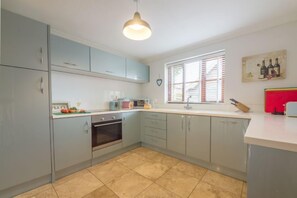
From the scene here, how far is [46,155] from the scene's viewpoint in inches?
63.7

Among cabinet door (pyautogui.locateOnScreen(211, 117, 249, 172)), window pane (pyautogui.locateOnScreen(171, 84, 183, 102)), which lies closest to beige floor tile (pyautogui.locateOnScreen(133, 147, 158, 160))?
cabinet door (pyautogui.locateOnScreen(211, 117, 249, 172))

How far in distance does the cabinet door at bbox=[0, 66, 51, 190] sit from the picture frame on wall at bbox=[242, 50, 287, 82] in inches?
120

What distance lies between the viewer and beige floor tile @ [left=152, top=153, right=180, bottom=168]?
2.17 meters

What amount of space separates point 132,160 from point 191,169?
1015mm

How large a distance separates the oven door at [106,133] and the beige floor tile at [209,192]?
1.54m

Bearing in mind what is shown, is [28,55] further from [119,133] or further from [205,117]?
[205,117]

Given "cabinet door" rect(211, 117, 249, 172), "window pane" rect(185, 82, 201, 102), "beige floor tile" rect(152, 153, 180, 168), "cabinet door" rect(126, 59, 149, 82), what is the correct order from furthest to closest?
"cabinet door" rect(126, 59, 149, 82)
"window pane" rect(185, 82, 201, 102)
"beige floor tile" rect(152, 153, 180, 168)
"cabinet door" rect(211, 117, 249, 172)

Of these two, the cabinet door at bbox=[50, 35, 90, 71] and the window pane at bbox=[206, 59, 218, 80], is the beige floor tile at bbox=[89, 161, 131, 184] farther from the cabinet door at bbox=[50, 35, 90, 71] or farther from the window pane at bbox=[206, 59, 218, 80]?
the window pane at bbox=[206, 59, 218, 80]

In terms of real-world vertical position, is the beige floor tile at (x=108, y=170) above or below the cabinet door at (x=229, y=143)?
below

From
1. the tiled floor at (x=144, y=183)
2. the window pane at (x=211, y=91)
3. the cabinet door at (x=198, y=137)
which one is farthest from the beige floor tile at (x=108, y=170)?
the window pane at (x=211, y=91)

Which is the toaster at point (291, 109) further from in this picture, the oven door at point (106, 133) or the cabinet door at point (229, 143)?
the oven door at point (106, 133)

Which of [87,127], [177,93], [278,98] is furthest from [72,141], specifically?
[278,98]

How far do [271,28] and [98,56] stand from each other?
114 inches

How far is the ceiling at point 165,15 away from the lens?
1.50 meters
